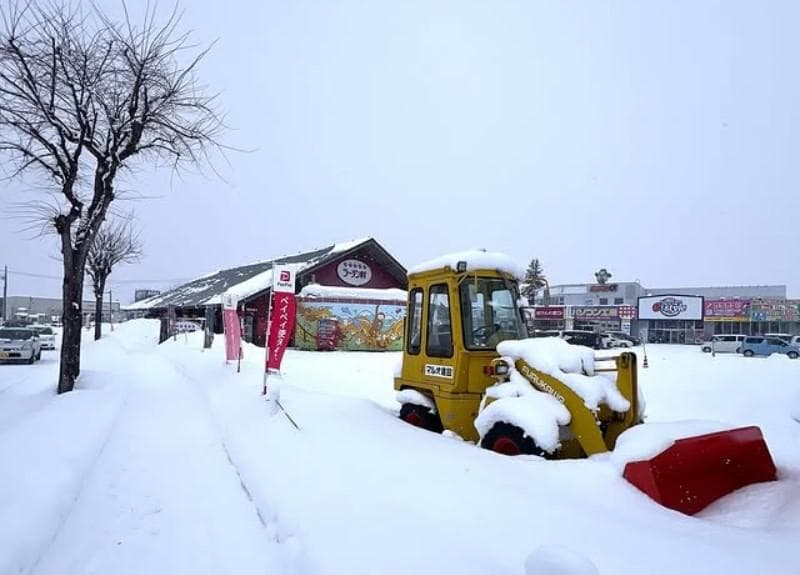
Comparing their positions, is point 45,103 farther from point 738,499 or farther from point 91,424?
point 738,499

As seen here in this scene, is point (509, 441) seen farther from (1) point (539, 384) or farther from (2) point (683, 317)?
(2) point (683, 317)

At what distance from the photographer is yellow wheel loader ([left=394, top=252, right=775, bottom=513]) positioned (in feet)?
16.6

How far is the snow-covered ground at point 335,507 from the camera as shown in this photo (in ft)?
11.7

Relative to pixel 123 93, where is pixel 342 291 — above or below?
below

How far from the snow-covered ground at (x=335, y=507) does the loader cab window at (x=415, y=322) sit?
102 centimetres

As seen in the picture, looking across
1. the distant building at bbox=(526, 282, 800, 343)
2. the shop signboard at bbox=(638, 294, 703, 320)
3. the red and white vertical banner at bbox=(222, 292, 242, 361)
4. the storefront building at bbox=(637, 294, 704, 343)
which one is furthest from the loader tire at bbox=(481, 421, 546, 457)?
the shop signboard at bbox=(638, 294, 703, 320)

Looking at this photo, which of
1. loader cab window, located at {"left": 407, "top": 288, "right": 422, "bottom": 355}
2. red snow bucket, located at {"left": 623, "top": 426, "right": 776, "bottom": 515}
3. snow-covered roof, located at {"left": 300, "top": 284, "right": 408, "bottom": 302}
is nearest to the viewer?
red snow bucket, located at {"left": 623, "top": 426, "right": 776, "bottom": 515}

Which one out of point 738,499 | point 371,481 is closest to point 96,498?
point 371,481

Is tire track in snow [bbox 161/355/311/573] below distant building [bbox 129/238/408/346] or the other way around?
below

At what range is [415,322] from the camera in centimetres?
800

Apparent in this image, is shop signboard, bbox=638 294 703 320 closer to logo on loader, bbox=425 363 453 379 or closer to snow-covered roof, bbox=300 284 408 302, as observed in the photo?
snow-covered roof, bbox=300 284 408 302

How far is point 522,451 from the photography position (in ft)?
18.7

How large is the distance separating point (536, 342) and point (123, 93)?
11568 millimetres

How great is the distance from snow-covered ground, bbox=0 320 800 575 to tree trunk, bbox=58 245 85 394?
4.83 metres
